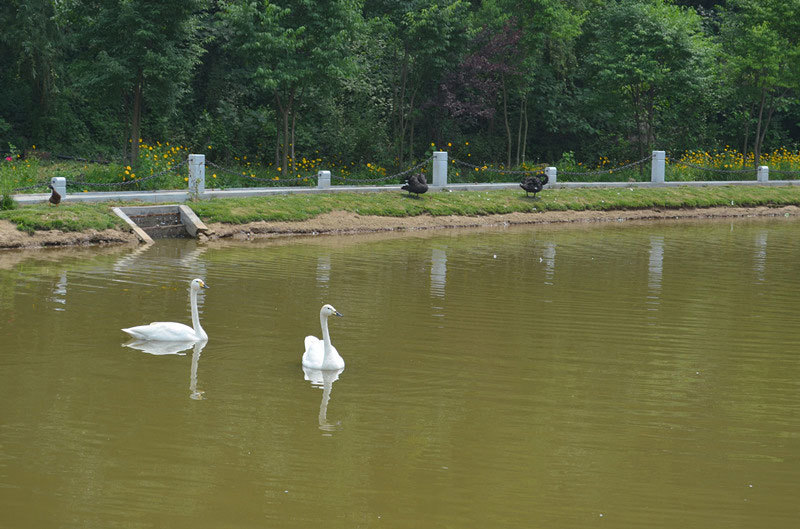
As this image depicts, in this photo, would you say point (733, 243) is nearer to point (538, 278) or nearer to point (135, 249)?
point (538, 278)

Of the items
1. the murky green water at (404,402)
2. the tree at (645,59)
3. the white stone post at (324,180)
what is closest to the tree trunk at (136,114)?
the white stone post at (324,180)

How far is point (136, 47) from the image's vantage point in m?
28.9

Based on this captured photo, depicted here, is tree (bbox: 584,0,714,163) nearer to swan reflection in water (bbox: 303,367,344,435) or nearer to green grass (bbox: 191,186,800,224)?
green grass (bbox: 191,186,800,224)

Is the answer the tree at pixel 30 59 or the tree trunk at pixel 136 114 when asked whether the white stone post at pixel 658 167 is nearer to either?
the tree trunk at pixel 136 114

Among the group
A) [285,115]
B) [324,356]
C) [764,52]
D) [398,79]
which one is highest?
[764,52]

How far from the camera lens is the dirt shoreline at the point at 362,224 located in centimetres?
2320

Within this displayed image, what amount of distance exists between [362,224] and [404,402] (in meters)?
16.8

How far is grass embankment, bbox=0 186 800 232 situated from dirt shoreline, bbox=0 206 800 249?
0.19 m

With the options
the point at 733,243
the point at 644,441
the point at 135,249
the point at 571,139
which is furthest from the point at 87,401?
the point at 571,139

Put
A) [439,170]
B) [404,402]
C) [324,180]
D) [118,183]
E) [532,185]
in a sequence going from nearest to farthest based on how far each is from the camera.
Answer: [404,402], [118,183], [324,180], [532,185], [439,170]

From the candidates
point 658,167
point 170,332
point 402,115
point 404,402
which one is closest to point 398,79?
point 402,115

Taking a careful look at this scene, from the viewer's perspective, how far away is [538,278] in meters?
20.3

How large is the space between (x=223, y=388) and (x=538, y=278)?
9.75 metres

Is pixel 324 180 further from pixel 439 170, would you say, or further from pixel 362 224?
pixel 439 170
